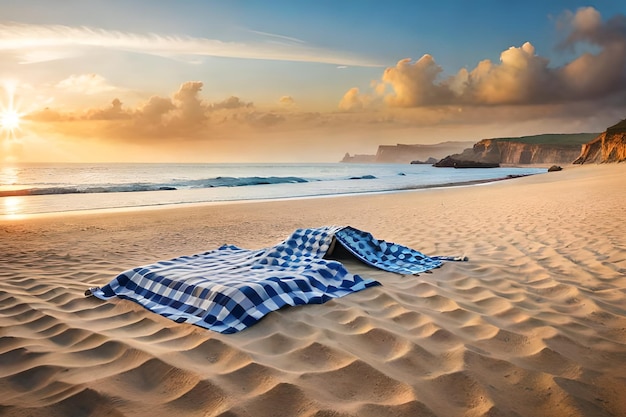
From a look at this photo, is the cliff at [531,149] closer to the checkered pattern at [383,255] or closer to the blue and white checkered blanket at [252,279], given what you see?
the checkered pattern at [383,255]

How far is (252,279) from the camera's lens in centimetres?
381

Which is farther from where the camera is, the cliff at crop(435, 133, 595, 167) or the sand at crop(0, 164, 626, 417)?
the cliff at crop(435, 133, 595, 167)

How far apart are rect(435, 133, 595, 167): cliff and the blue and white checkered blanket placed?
409ft

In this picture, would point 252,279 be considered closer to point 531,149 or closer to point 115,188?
point 115,188

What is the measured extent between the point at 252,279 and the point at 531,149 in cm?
14817

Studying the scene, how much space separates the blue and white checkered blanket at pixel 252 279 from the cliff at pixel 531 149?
409ft

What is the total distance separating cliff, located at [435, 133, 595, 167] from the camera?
417ft

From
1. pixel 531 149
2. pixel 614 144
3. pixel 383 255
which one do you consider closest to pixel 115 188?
pixel 383 255

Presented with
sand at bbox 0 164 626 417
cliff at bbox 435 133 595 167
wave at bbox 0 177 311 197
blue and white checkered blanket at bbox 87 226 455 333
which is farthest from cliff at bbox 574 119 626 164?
blue and white checkered blanket at bbox 87 226 455 333

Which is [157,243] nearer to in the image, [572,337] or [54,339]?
[54,339]

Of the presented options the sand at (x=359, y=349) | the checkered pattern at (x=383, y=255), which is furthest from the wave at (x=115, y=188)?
the checkered pattern at (x=383, y=255)

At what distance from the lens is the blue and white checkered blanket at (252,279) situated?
3400 millimetres

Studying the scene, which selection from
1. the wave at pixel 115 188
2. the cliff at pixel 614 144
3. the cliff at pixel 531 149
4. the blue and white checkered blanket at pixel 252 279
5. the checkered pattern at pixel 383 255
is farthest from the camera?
the cliff at pixel 531 149

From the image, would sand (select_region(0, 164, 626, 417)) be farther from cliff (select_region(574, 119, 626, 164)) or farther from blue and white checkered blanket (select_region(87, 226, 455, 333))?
cliff (select_region(574, 119, 626, 164))
